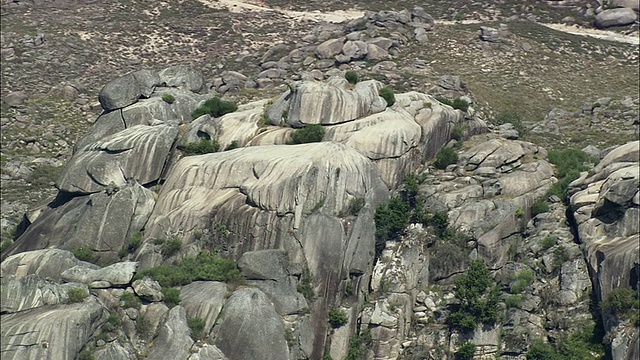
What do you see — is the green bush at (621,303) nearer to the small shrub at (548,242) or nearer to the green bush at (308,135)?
the small shrub at (548,242)

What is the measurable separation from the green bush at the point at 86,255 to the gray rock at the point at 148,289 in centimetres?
554

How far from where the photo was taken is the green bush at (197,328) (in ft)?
164

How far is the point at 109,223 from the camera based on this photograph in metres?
58.4

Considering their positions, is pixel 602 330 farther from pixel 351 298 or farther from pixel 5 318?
pixel 5 318

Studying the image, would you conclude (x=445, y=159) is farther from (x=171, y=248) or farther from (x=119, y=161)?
(x=119, y=161)

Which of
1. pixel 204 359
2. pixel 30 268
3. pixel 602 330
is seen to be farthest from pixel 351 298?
pixel 30 268

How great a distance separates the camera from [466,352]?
53.5 metres

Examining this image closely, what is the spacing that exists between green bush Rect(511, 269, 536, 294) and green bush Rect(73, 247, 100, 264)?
24.0 m

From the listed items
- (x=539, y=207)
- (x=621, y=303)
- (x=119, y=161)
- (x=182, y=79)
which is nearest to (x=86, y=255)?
(x=119, y=161)

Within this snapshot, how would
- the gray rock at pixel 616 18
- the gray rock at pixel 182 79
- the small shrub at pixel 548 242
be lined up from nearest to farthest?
the small shrub at pixel 548 242 → the gray rock at pixel 182 79 → the gray rock at pixel 616 18

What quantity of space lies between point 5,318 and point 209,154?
59.7 ft

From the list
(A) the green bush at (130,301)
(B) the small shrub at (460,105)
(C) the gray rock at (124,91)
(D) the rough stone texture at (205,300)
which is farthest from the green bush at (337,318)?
(C) the gray rock at (124,91)

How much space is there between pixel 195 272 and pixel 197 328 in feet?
14.7

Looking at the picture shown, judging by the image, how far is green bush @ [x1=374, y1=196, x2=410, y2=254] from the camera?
190 feet
